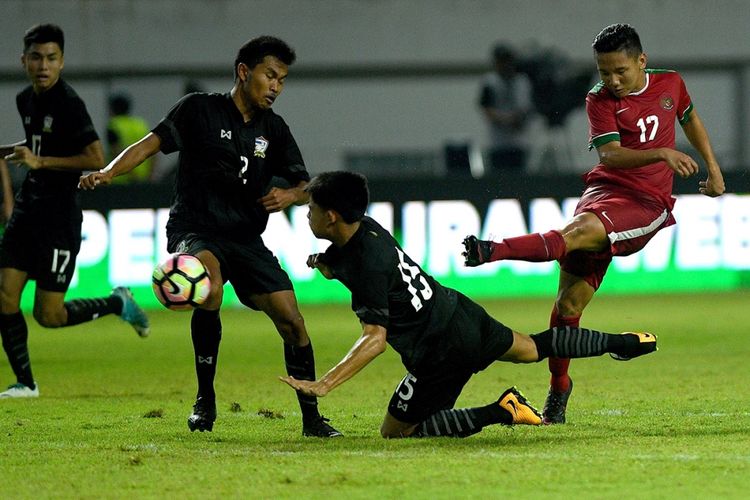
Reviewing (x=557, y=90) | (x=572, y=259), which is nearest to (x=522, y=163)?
(x=557, y=90)

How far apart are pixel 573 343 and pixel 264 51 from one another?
202 centimetres

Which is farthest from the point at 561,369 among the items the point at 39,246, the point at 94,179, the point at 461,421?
the point at 39,246

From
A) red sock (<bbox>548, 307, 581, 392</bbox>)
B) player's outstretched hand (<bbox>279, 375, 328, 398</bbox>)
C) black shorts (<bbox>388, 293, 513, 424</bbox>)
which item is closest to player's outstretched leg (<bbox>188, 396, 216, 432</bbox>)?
black shorts (<bbox>388, 293, 513, 424</bbox>)

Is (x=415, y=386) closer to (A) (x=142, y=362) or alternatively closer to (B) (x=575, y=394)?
(B) (x=575, y=394)

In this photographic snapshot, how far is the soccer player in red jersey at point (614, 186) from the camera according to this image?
6.77 meters

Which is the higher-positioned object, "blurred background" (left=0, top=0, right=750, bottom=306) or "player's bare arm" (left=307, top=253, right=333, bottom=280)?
"blurred background" (left=0, top=0, right=750, bottom=306)

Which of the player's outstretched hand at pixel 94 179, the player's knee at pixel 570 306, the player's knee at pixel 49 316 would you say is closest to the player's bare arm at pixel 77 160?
the player's knee at pixel 49 316

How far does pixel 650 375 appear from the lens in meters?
9.07

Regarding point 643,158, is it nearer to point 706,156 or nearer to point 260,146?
point 706,156

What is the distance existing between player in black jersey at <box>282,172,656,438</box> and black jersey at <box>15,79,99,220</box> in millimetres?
2716

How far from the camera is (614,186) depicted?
707 centimetres

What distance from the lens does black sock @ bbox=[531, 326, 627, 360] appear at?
6.38m

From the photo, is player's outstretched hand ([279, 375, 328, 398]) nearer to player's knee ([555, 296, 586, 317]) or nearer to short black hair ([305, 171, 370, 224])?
short black hair ([305, 171, 370, 224])

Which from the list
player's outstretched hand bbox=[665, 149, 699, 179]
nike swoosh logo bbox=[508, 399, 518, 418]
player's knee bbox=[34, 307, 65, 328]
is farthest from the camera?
player's knee bbox=[34, 307, 65, 328]
